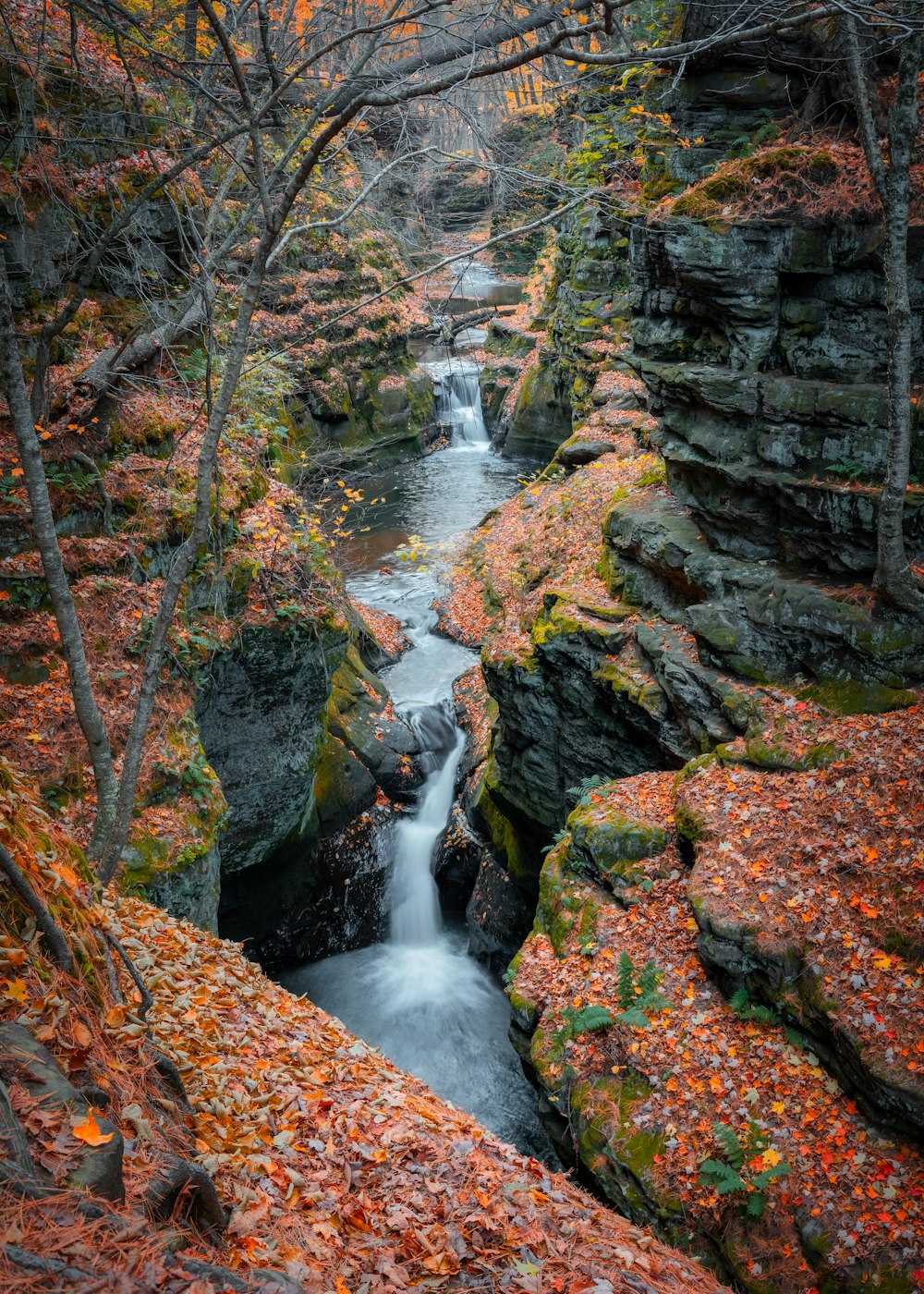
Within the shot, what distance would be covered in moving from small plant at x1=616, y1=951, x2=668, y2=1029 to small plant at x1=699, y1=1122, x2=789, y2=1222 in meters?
1.14

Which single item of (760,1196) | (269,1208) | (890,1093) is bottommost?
(760,1196)

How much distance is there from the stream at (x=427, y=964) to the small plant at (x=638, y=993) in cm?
297

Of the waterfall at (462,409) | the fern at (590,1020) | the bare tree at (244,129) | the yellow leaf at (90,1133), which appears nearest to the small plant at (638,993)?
the fern at (590,1020)

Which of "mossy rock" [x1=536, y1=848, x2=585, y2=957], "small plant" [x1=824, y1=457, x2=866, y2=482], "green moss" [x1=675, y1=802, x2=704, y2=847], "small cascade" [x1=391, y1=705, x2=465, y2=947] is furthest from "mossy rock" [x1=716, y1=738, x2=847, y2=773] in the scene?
"small cascade" [x1=391, y1=705, x2=465, y2=947]

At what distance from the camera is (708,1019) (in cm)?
693

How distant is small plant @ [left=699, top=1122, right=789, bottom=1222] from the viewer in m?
5.70

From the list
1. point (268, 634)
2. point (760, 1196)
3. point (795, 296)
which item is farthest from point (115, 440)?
point (760, 1196)

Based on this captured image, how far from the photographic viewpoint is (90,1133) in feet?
8.13

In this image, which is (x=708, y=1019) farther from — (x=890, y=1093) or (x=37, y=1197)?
(x=37, y=1197)

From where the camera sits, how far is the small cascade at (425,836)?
13117mm

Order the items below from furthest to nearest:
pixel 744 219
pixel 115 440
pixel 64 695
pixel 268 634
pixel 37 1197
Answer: pixel 268 634
pixel 115 440
pixel 744 219
pixel 64 695
pixel 37 1197

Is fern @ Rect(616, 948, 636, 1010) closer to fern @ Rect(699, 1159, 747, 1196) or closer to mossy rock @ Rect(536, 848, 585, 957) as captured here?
mossy rock @ Rect(536, 848, 585, 957)

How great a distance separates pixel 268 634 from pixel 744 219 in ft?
26.2

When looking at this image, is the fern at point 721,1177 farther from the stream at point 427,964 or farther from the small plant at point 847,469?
the small plant at point 847,469
